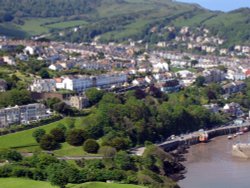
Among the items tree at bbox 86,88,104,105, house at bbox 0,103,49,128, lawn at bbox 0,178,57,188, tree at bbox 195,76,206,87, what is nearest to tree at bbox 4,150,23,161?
lawn at bbox 0,178,57,188

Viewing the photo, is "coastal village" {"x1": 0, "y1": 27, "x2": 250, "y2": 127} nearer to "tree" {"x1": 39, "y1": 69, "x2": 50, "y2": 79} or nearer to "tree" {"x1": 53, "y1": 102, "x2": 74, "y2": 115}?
"tree" {"x1": 39, "y1": 69, "x2": 50, "y2": 79}

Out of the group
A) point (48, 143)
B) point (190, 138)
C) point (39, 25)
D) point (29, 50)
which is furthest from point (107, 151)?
point (39, 25)

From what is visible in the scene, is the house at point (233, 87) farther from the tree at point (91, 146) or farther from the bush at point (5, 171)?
the bush at point (5, 171)

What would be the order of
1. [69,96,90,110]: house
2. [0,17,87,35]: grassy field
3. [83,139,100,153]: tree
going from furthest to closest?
1. [0,17,87,35]: grassy field
2. [69,96,90,110]: house
3. [83,139,100,153]: tree

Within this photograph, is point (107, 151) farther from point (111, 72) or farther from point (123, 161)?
point (111, 72)

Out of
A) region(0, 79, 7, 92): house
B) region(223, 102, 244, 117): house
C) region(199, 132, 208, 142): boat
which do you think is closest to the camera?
region(199, 132, 208, 142): boat

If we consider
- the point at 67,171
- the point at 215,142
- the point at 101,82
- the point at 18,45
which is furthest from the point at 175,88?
the point at 67,171

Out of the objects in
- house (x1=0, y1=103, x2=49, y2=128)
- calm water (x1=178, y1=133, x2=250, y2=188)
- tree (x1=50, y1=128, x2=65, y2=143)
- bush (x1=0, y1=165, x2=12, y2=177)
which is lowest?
calm water (x1=178, y1=133, x2=250, y2=188)

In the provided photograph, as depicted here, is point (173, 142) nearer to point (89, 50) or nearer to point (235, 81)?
point (235, 81)
